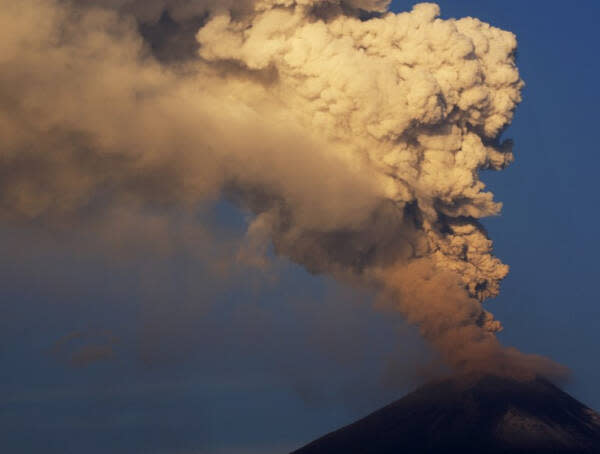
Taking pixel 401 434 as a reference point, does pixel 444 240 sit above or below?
above

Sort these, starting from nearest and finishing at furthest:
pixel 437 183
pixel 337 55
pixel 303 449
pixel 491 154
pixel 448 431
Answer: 1. pixel 337 55
2. pixel 437 183
3. pixel 491 154
4. pixel 448 431
5. pixel 303 449

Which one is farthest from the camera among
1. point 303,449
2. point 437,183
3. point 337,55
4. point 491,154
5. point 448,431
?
point 303,449

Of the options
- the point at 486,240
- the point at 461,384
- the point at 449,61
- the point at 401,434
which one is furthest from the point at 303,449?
the point at 449,61

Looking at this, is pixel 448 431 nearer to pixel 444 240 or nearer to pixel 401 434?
pixel 401 434

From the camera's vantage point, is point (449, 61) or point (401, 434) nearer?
point (449, 61)

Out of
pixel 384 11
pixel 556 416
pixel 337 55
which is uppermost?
pixel 384 11

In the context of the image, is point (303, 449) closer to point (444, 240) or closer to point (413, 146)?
point (444, 240)
